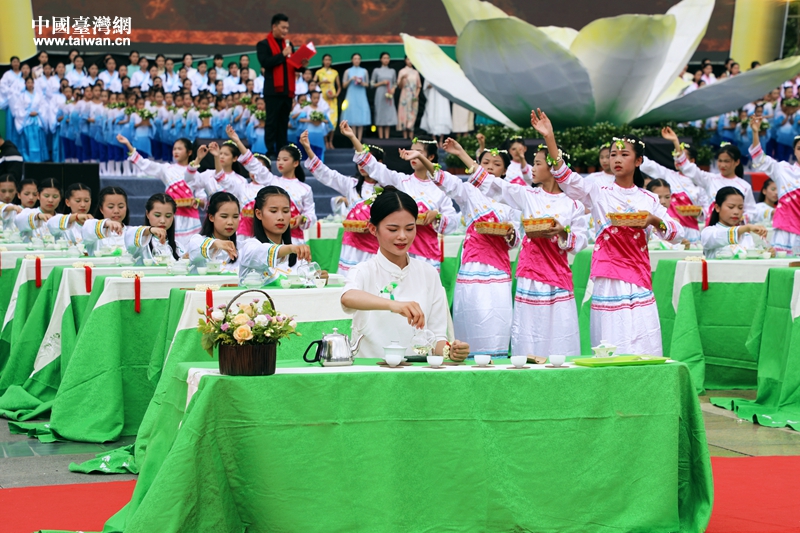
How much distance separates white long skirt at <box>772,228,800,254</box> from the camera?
9883mm

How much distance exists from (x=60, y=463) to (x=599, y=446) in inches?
116

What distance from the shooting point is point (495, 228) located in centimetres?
722

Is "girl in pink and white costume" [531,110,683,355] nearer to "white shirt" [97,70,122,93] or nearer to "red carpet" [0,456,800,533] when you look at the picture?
"red carpet" [0,456,800,533]

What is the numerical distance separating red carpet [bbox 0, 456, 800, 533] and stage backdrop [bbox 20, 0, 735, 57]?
17985 mm

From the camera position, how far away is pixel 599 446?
4074 mm

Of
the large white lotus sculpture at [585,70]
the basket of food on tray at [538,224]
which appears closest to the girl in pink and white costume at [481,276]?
the basket of food on tray at [538,224]

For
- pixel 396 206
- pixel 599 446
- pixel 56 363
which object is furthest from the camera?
pixel 56 363

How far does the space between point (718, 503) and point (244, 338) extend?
2.25 m

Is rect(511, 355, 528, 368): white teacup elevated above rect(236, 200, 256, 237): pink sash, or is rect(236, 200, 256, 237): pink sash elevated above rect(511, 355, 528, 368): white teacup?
rect(236, 200, 256, 237): pink sash

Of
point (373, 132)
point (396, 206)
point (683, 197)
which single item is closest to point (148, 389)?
point (396, 206)

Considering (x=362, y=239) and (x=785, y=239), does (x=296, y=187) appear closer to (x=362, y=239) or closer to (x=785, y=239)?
(x=362, y=239)

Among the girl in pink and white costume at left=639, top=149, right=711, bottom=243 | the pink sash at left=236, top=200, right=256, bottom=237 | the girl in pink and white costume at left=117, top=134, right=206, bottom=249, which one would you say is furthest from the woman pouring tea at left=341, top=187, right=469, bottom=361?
the girl in pink and white costume at left=639, top=149, right=711, bottom=243

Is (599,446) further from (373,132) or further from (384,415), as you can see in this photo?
(373,132)

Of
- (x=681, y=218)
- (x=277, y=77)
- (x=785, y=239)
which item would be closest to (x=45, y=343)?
(x=785, y=239)
